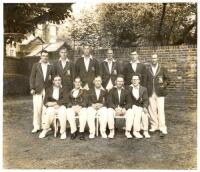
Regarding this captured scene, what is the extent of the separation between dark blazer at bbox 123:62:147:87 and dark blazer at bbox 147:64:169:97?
0.23ft

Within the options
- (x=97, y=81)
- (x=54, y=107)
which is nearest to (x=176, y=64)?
(x=97, y=81)

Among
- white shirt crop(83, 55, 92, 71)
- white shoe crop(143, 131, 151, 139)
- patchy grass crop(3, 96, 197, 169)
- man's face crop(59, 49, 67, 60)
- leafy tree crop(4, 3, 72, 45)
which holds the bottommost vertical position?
patchy grass crop(3, 96, 197, 169)

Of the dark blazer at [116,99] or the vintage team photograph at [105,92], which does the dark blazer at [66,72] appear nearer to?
the vintage team photograph at [105,92]

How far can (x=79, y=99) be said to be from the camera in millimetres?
5219

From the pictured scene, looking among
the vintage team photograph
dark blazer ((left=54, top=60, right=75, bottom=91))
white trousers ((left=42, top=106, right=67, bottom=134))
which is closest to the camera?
the vintage team photograph

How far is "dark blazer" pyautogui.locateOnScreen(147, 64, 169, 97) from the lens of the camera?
520 centimetres

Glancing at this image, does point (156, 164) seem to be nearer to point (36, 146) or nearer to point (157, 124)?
point (157, 124)

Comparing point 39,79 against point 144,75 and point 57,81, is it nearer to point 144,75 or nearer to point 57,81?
point 57,81

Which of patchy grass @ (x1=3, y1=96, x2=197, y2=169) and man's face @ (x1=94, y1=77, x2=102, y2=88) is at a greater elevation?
man's face @ (x1=94, y1=77, x2=102, y2=88)

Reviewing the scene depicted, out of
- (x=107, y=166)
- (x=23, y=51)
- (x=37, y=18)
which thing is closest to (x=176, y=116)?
(x=107, y=166)

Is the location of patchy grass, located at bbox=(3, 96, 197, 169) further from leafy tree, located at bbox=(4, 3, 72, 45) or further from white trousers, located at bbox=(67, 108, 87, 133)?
leafy tree, located at bbox=(4, 3, 72, 45)

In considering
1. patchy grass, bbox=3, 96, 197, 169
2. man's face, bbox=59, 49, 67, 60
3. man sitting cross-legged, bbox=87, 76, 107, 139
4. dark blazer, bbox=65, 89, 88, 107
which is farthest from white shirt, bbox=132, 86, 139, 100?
man's face, bbox=59, 49, 67, 60

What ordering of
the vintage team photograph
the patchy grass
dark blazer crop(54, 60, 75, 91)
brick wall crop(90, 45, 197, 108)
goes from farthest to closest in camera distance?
1. brick wall crop(90, 45, 197, 108)
2. dark blazer crop(54, 60, 75, 91)
3. the vintage team photograph
4. the patchy grass

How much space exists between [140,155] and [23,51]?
538 cm
